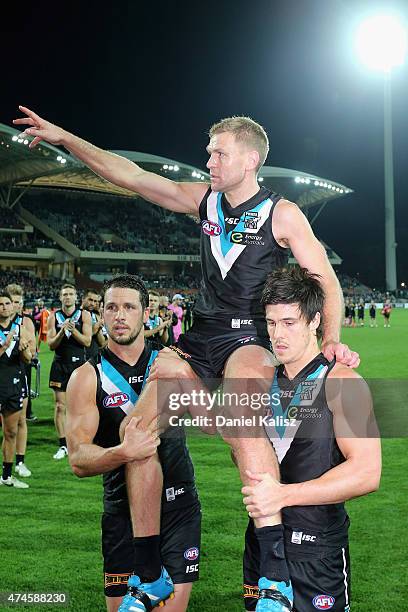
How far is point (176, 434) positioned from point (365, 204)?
103436 mm

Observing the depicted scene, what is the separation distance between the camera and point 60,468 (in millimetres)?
8719

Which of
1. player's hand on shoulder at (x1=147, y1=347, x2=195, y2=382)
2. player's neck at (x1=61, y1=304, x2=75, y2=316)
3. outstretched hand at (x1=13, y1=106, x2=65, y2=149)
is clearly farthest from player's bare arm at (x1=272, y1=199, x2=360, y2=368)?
player's neck at (x1=61, y1=304, x2=75, y2=316)

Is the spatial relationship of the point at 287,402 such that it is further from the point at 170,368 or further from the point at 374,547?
the point at 374,547

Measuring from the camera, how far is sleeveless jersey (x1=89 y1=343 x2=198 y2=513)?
3979 millimetres

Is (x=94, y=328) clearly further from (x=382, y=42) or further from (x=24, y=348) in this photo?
(x=382, y=42)

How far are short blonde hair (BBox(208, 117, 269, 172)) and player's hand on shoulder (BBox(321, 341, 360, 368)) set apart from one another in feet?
4.07

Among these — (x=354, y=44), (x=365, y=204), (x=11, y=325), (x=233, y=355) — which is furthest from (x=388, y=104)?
(x=233, y=355)

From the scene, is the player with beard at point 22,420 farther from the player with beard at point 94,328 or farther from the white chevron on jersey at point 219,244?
the white chevron on jersey at point 219,244

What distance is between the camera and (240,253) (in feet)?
12.3

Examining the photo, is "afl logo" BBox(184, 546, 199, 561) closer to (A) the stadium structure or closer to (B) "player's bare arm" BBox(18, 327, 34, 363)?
(B) "player's bare arm" BBox(18, 327, 34, 363)

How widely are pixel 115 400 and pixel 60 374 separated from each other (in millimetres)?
6032

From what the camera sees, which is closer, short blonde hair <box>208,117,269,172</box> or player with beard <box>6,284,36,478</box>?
short blonde hair <box>208,117,269,172</box>

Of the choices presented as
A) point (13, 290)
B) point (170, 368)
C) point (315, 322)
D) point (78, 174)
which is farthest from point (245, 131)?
point (78, 174)

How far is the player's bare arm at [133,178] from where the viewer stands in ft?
12.6
